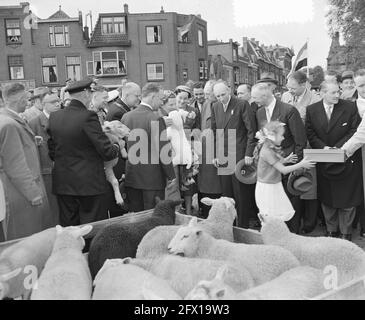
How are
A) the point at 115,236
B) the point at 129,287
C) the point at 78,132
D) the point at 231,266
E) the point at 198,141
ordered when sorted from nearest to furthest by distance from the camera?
the point at 129,287
the point at 231,266
the point at 115,236
the point at 78,132
the point at 198,141

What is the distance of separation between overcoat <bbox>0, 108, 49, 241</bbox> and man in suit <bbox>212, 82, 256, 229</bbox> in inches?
110

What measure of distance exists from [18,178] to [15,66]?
32627 mm

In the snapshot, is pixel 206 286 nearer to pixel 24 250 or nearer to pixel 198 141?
pixel 24 250

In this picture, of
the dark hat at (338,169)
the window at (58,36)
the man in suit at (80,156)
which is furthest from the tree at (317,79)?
the window at (58,36)

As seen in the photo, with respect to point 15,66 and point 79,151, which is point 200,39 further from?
point 79,151

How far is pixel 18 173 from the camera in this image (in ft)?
14.0

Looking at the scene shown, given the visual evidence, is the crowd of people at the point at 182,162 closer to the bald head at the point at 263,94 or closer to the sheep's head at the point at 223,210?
the bald head at the point at 263,94

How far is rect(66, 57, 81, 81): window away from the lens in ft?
117

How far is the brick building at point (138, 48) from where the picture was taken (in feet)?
122

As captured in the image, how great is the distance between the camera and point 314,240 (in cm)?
315

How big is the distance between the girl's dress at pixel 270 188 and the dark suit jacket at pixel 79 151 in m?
1.73

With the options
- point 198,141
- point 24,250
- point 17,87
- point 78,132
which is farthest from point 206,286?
point 198,141

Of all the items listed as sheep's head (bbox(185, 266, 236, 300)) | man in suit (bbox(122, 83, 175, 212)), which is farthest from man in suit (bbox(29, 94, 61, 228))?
sheep's head (bbox(185, 266, 236, 300))
